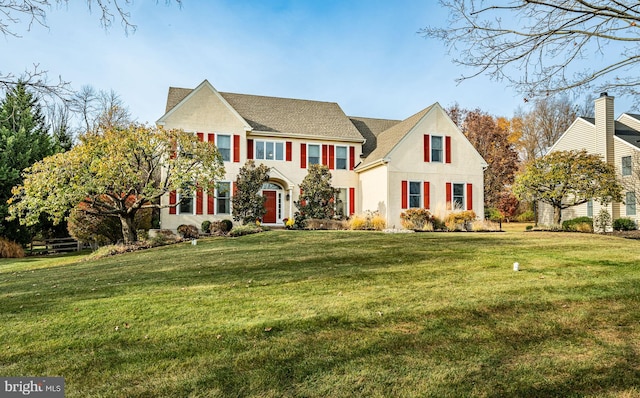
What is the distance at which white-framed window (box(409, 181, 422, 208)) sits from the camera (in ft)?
66.8

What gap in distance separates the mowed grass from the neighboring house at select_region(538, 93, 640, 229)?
64.9ft

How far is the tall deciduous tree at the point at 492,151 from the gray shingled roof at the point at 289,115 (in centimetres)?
1592

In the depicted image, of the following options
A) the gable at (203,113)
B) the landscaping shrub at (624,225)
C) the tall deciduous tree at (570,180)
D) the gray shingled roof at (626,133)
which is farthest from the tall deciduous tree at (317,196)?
the gray shingled roof at (626,133)

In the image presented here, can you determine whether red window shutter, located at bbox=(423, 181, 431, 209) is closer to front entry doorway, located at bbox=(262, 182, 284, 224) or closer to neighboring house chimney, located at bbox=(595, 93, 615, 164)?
front entry doorway, located at bbox=(262, 182, 284, 224)

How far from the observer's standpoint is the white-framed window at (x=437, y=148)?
827 inches

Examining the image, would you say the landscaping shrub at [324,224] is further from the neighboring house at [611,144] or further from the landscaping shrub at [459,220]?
the neighboring house at [611,144]

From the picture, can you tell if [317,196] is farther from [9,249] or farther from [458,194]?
[9,249]

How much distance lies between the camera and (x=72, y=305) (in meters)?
5.45

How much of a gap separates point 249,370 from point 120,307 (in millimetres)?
2868

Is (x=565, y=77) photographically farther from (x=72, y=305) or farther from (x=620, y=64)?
(x=72, y=305)

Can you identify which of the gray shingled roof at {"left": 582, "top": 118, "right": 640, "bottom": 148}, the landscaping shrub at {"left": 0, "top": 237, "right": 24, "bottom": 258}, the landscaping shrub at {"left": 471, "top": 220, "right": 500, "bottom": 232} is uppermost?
the gray shingled roof at {"left": 582, "top": 118, "right": 640, "bottom": 148}

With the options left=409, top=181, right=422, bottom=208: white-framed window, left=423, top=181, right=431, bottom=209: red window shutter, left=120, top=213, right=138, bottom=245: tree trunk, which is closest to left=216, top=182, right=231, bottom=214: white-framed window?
left=120, top=213, right=138, bottom=245: tree trunk

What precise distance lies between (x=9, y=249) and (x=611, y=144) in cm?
3372

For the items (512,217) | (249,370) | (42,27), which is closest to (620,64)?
(249,370)
